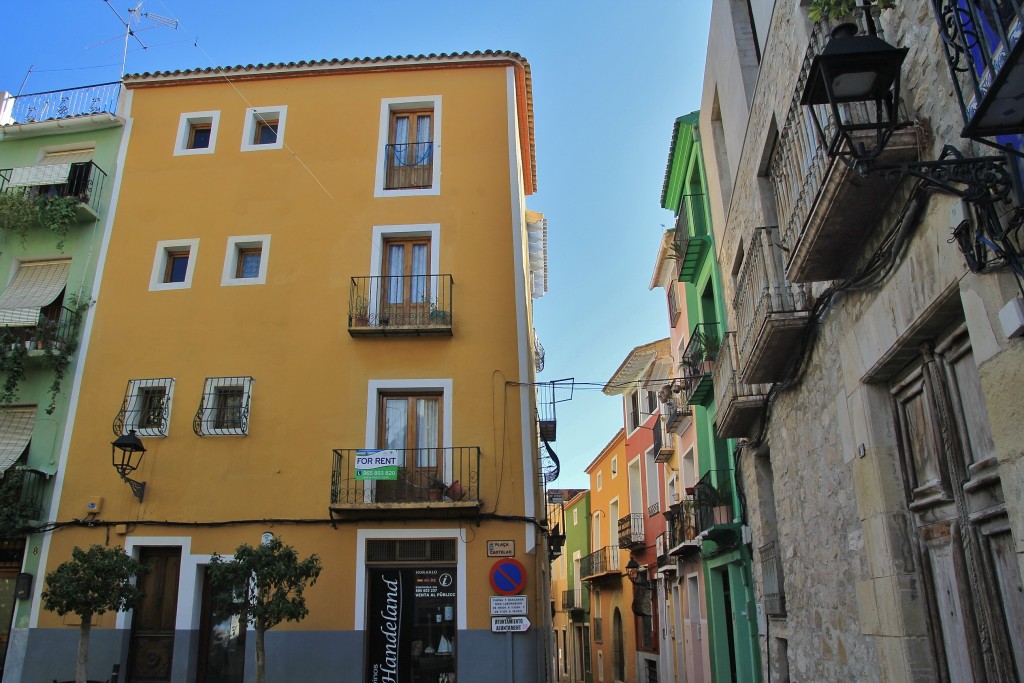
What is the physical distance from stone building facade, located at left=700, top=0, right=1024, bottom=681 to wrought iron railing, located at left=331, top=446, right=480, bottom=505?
4.62m

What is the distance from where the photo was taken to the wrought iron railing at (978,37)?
3424 millimetres

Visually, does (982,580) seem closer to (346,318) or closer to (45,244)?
(346,318)

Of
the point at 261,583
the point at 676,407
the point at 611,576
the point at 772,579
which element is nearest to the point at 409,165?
the point at 261,583

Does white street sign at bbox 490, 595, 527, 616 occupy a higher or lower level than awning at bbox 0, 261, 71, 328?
lower

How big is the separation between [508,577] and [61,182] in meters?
11.0

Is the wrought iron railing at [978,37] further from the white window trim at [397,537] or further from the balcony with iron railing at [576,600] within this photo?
the balcony with iron railing at [576,600]

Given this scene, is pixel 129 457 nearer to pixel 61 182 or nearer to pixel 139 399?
pixel 139 399

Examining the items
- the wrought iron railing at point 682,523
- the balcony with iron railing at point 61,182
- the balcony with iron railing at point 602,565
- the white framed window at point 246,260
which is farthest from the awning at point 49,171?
the balcony with iron railing at point 602,565

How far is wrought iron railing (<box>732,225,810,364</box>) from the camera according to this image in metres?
7.48

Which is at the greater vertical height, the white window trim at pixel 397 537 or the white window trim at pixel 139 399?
the white window trim at pixel 139 399

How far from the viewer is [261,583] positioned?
995 centimetres

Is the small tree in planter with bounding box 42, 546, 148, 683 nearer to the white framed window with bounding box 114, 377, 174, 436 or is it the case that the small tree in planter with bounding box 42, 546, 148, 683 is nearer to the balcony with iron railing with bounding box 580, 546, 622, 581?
the white framed window with bounding box 114, 377, 174, 436

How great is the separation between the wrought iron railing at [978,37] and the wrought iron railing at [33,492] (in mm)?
13398

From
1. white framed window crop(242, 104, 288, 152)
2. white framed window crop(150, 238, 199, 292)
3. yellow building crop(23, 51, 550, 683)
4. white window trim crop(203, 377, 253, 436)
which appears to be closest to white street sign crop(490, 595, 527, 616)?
yellow building crop(23, 51, 550, 683)
